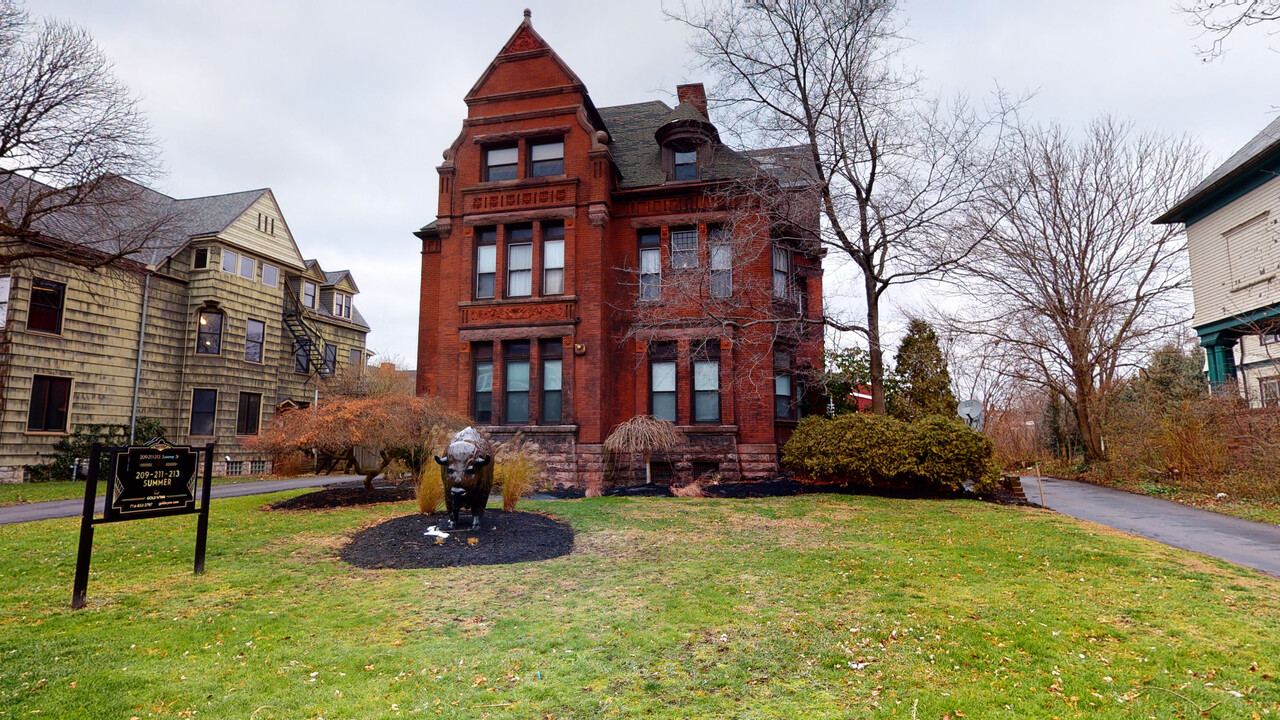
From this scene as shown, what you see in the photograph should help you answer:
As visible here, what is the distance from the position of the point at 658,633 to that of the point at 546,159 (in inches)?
656

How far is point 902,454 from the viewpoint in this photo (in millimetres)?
14344

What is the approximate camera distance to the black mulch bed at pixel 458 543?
8242 mm

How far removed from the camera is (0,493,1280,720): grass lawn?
163 inches

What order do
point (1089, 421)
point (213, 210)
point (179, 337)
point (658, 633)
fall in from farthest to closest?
point (213, 210), point (179, 337), point (1089, 421), point (658, 633)

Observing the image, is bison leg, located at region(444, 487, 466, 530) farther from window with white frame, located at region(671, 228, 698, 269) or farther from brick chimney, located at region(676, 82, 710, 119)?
brick chimney, located at region(676, 82, 710, 119)

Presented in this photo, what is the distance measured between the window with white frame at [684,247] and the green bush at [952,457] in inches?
317

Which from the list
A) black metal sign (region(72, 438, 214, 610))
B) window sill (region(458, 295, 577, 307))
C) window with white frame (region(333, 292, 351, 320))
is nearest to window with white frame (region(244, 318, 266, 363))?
window with white frame (region(333, 292, 351, 320))

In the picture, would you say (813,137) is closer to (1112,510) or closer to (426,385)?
(1112,510)

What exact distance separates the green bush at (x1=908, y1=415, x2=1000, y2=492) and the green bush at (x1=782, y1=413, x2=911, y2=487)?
12.7 inches

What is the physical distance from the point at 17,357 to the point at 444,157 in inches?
558

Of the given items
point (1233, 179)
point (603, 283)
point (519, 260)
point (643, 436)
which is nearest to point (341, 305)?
point (519, 260)

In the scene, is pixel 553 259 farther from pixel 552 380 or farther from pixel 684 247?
pixel 684 247

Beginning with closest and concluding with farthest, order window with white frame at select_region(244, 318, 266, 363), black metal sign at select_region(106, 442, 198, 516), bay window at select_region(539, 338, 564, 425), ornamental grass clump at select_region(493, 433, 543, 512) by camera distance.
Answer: black metal sign at select_region(106, 442, 198, 516), ornamental grass clump at select_region(493, 433, 543, 512), bay window at select_region(539, 338, 564, 425), window with white frame at select_region(244, 318, 266, 363)

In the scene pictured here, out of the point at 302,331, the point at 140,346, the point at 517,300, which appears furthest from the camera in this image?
the point at 302,331
